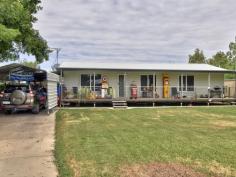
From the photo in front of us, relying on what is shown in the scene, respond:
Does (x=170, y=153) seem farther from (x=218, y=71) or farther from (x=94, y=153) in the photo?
(x=218, y=71)

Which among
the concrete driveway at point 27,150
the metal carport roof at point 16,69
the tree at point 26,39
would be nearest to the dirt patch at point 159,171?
the concrete driveway at point 27,150

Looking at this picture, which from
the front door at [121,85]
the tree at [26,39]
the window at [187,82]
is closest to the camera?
the tree at [26,39]

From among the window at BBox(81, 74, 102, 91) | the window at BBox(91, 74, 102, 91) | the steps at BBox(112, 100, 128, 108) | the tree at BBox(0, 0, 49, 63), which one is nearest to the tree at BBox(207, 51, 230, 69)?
the window at BBox(91, 74, 102, 91)

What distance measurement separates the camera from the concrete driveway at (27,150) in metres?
6.68

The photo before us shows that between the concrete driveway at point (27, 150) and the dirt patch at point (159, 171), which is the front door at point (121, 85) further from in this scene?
the dirt patch at point (159, 171)

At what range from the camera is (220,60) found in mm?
57875

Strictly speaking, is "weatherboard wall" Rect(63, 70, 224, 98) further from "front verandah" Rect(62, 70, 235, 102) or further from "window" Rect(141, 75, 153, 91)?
"window" Rect(141, 75, 153, 91)

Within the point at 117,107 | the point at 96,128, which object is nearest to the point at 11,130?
the point at 96,128

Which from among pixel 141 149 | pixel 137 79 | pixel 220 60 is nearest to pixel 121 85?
pixel 137 79

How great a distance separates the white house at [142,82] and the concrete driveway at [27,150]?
1151 centimetres

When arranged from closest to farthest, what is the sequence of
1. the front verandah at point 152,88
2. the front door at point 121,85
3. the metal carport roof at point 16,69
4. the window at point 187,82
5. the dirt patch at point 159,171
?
the dirt patch at point 159,171, the metal carport roof at point 16,69, the front verandah at point 152,88, the front door at point 121,85, the window at point 187,82

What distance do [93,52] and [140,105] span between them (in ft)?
70.3

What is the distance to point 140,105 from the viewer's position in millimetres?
25484

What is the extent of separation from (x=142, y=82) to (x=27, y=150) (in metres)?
19.2
